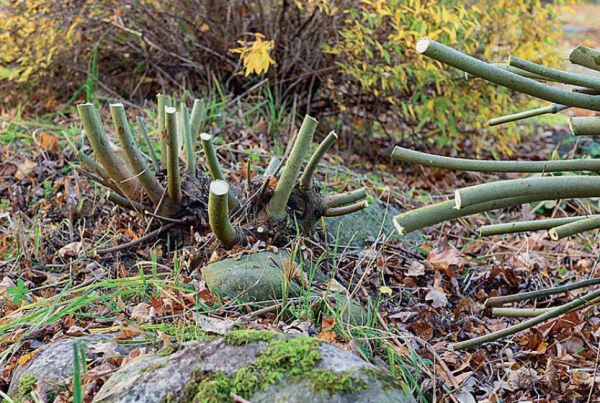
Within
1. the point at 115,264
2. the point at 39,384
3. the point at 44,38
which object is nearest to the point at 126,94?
the point at 44,38

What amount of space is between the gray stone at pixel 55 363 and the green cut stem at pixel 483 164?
4.23 ft

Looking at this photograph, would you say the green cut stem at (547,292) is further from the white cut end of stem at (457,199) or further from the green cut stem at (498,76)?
the white cut end of stem at (457,199)

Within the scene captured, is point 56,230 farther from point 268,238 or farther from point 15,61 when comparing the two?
point 15,61

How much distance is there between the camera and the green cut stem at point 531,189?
150 cm

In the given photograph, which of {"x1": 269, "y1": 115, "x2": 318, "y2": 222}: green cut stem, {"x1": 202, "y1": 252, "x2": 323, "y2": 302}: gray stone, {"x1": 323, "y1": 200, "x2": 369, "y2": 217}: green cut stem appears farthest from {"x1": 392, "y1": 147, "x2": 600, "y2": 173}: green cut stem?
{"x1": 323, "y1": 200, "x2": 369, "y2": 217}: green cut stem

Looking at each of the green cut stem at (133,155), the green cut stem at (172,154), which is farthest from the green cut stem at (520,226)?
the green cut stem at (133,155)

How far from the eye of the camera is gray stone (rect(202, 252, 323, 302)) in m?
2.81

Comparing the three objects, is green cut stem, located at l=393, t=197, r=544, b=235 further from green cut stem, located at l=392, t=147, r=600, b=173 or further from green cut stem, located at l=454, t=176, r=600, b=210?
green cut stem, located at l=392, t=147, r=600, b=173

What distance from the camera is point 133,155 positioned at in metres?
3.28

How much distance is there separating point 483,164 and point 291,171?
1.42 m

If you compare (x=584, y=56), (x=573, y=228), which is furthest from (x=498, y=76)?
(x=573, y=228)

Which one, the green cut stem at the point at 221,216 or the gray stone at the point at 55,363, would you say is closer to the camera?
the gray stone at the point at 55,363

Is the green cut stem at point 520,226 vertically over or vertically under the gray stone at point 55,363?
over

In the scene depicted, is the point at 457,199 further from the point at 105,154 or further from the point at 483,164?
the point at 105,154
